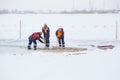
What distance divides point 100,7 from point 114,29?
14 cm

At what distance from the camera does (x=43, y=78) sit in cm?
168

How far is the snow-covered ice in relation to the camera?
1690mm

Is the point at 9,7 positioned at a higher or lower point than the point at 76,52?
higher

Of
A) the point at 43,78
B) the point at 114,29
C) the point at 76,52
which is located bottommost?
the point at 43,78

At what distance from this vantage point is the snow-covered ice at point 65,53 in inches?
66.6

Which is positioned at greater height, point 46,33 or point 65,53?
point 46,33

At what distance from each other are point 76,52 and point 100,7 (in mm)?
279

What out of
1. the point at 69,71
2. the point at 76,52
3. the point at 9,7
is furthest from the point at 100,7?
the point at 9,7

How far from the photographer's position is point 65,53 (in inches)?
67.6

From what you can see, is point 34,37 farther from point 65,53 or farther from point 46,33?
point 65,53

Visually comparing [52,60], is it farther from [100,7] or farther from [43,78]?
[100,7]

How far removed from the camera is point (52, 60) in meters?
1.71

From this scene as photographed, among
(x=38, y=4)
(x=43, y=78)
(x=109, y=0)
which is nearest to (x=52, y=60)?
(x=43, y=78)

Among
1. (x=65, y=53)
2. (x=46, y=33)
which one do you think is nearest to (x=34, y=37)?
(x=46, y=33)
